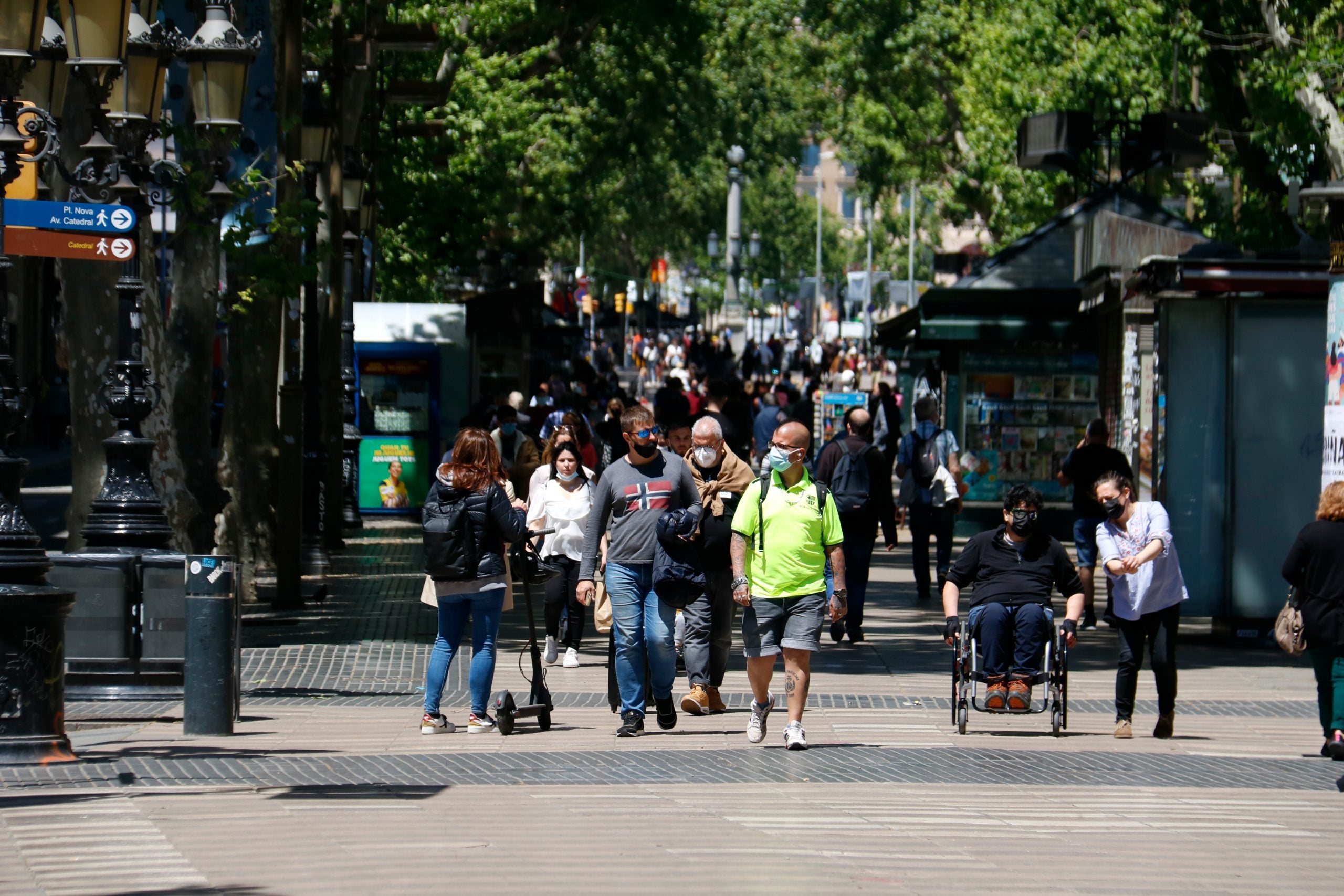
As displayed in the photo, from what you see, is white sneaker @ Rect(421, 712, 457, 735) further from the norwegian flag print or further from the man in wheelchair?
the man in wheelchair

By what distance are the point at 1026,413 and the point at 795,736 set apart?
14.1 meters

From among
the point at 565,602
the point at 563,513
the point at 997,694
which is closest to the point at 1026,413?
the point at 565,602

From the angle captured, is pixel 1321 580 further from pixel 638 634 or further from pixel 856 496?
pixel 856 496

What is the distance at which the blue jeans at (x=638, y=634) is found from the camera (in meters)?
10.5

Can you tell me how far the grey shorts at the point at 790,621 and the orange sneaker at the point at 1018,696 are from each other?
1277mm

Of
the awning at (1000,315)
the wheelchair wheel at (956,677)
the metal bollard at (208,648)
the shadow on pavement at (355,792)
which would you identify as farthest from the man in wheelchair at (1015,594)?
the awning at (1000,315)

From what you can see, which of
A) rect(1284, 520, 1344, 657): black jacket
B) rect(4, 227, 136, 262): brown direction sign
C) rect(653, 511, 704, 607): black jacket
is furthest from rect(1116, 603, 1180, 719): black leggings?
rect(4, 227, 136, 262): brown direction sign

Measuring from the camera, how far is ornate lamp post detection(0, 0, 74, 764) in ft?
27.9

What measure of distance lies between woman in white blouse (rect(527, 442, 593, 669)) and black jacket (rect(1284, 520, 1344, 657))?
15.9ft

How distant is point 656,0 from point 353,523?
672 inches

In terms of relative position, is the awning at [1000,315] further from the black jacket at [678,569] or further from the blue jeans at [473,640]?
the blue jeans at [473,640]

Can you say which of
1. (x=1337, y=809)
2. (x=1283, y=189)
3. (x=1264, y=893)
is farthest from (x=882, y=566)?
(x=1264, y=893)

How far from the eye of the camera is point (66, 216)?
34.5ft

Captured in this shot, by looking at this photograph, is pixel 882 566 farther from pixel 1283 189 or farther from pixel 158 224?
pixel 158 224
